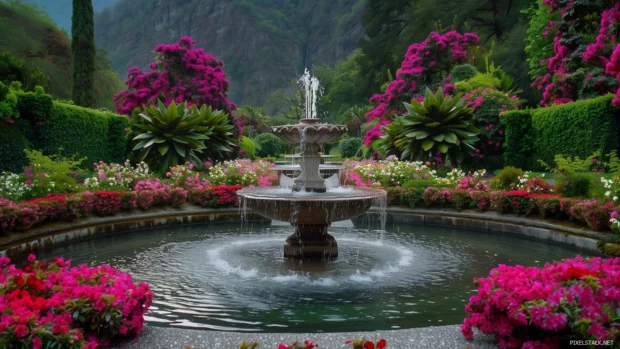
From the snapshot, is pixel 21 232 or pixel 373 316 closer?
pixel 373 316

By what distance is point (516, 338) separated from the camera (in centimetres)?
327

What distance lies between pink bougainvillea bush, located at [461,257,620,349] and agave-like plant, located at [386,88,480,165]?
12097 millimetres

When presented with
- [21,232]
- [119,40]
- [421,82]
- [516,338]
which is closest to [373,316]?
[516,338]

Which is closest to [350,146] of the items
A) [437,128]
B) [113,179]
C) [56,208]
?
[437,128]

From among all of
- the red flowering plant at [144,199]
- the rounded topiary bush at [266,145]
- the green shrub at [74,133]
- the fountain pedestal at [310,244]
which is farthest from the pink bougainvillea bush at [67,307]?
the rounded topiary bush at [266,145]

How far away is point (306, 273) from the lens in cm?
634

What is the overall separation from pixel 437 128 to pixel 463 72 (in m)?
7.19

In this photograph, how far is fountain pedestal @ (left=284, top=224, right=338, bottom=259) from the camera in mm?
7055

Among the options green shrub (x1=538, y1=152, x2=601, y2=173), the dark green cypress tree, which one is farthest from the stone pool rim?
the dark green cypress tree

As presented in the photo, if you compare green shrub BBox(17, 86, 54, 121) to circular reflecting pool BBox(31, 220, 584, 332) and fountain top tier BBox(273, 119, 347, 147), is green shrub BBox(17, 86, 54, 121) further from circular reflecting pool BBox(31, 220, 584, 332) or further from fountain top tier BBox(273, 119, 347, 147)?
fountain top tier BBox(273, 119, 347, 147)

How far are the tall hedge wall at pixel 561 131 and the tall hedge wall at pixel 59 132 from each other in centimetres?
1310

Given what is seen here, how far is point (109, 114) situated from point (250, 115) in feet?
104

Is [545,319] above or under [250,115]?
under

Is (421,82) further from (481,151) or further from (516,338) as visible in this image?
(516,338)
